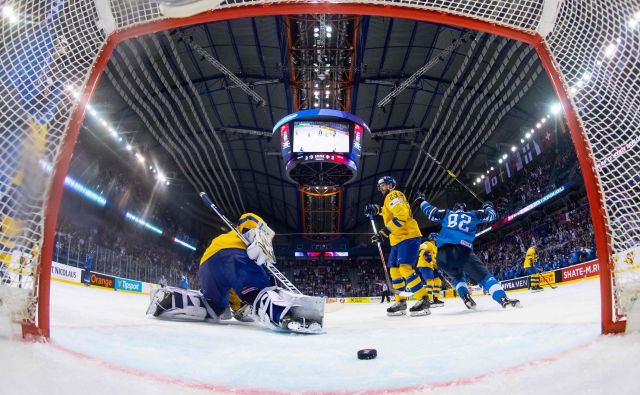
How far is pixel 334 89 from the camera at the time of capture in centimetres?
1401

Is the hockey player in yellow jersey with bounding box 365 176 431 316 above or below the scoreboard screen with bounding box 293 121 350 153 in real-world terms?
below

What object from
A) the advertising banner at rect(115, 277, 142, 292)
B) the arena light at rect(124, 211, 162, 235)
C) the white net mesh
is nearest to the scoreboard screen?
the advertising banner at rect(115, 277, 142, 292)

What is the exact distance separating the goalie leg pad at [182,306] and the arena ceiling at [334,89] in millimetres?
8480

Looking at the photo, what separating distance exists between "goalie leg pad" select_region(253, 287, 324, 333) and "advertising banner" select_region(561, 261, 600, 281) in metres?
8.83

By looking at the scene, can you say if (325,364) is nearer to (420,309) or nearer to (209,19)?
(209,19)

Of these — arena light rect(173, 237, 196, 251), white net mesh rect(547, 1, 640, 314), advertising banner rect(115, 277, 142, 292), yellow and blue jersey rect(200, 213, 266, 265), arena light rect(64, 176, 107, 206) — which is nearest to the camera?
white net mesh rect(547, 1, 640, 314)

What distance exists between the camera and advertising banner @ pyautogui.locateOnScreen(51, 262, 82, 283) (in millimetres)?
8906

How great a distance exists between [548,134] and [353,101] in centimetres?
801

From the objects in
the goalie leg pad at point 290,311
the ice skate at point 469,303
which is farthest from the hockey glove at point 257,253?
the ice skate at point 469,303

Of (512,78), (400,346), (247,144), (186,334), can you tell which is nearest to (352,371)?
(400,346)

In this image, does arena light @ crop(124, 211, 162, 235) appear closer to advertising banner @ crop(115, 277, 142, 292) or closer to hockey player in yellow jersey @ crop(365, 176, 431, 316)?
advertising banner @ crop(115, 277, 142, 292)

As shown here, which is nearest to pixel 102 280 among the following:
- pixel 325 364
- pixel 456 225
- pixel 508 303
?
pixel 456 225

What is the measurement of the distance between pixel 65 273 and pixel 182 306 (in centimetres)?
764

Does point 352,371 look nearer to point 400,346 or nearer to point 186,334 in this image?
point 400,346
